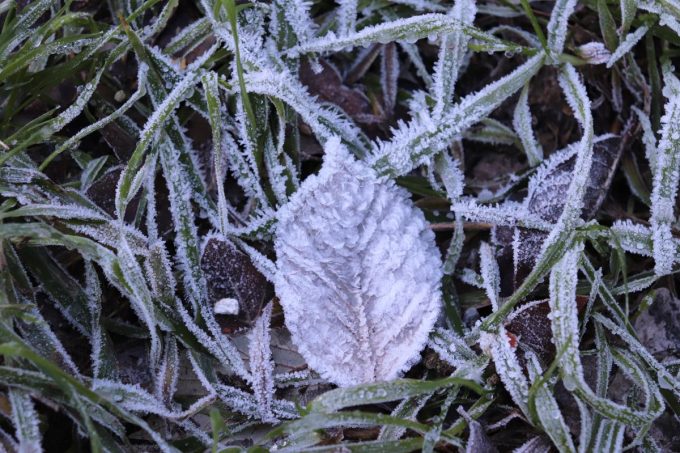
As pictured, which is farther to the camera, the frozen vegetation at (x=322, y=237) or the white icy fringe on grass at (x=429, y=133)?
the white icy fringe on grass at (x=429, y=133)

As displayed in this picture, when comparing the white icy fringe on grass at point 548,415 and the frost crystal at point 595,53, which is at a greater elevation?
the frost crystal at point 595,53

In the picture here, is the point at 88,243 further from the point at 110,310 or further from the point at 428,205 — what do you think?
the point at 428,205

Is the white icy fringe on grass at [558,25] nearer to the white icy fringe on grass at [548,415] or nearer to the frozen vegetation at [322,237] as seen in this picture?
the frozen vegetation at [322,237]

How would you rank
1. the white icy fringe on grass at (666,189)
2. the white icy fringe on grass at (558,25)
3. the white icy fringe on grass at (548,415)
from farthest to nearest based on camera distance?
the white icy fringe on grass at (558,25), the white icy fringe on grass at (666,189), the white icy fringe on grass at (548,415)

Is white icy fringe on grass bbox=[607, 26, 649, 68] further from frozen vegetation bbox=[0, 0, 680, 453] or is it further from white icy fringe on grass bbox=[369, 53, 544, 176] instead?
white icy fringe on grass bbox=[369, 53, 544, 176]

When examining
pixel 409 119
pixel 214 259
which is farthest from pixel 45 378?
pixel 409 119

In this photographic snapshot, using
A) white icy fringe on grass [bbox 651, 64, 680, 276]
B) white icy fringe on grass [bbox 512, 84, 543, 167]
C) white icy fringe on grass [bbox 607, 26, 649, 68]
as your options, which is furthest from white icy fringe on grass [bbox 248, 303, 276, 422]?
white icy fringe on grass [bbox 607, 26, 649, 68]

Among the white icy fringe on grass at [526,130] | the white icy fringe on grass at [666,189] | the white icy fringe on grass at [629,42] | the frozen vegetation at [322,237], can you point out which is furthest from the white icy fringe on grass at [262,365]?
the white icy fringe on grass at [629,42]
